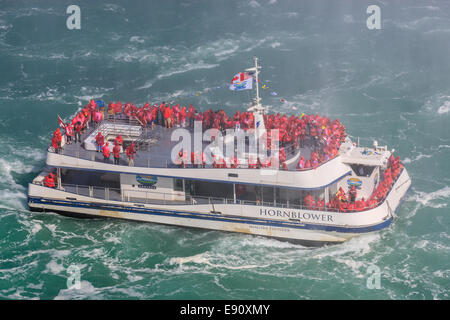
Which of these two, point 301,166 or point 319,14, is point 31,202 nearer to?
point 301,166

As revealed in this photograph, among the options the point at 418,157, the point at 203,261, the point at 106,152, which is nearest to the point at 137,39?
the point at 106,152

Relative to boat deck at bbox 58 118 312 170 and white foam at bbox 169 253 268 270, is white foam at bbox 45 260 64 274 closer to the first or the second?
white foam at bbox 169 253 268 270

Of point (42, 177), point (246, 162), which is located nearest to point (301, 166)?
point (246, 162)

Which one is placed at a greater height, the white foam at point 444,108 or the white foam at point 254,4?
the white foam at point 254,4

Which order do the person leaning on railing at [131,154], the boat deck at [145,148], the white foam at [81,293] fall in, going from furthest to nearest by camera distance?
the boat deck at [145,148] → the person leaning on railing at [131,154] → the white foam at [81,293]

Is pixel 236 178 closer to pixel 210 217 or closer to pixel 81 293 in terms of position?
pixel 210 217

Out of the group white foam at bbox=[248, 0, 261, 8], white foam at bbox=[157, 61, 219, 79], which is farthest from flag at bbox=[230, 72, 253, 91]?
white foam at bbox=[248, 0, 261, 8]

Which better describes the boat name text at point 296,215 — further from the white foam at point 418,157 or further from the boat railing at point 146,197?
the white foam at point 418,157

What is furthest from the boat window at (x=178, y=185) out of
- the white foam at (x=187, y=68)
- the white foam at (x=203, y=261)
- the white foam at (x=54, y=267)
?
the white foam at (x=187, y=68)
